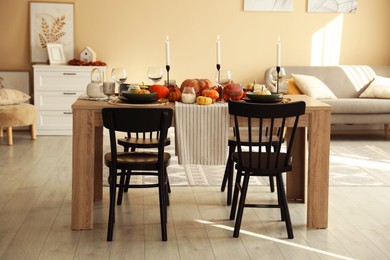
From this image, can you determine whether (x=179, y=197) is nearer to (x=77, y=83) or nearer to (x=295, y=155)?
(x=295, y=155)

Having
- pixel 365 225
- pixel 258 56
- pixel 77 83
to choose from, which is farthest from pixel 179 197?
pixel 258 56

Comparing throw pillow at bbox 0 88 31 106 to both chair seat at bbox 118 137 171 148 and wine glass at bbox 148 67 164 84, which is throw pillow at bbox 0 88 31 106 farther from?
wine glass at bbox 148 67 164 84

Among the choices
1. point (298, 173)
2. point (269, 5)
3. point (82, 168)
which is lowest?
point (298, 173)

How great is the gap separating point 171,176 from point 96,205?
1067 mm

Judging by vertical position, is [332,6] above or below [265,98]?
above

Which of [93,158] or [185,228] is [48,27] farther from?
[185,228]

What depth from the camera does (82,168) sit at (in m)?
3.67

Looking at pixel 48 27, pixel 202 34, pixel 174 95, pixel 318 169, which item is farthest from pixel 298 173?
pixel 48 27

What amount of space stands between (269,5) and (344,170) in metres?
2.86

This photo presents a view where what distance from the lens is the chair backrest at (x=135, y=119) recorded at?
135 inches

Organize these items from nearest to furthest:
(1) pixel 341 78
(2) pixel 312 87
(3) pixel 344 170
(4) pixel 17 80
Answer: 1. (3) pixel 344 170
2. (2) pixel 312 87
3. (4) pixel 17 80
4. (1) pixel 341 78

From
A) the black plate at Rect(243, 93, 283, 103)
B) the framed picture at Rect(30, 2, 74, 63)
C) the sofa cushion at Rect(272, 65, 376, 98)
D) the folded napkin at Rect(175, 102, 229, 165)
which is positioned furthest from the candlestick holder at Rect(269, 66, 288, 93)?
the framed picture at Rect(30, 2, 74, 63)

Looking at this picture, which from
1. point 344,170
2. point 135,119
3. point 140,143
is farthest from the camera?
point 344,170

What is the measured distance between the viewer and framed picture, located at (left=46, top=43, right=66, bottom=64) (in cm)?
735
